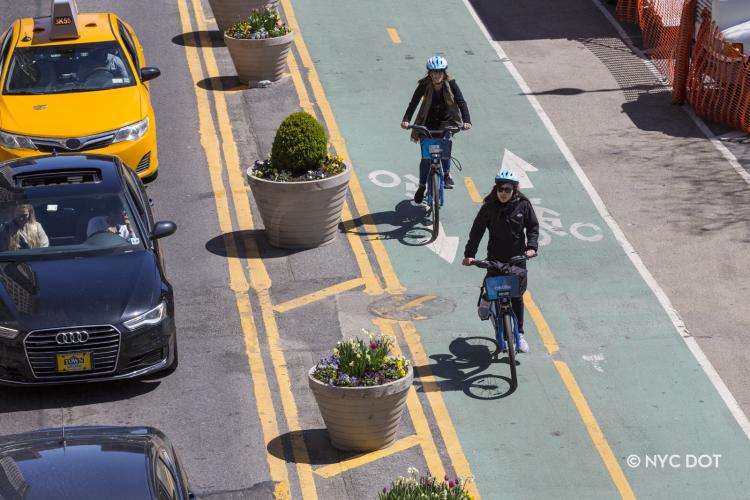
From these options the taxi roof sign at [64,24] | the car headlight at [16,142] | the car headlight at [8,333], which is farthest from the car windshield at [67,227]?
the taxi roof sign at [64,24]

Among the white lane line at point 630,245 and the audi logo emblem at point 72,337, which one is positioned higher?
the audi logo emblem at point 72,337

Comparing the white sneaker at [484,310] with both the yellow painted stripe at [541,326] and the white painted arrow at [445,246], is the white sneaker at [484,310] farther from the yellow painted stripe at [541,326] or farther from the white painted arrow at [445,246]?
the white painted arrow at [445,246]

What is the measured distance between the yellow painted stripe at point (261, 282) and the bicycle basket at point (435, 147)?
239 centimetres

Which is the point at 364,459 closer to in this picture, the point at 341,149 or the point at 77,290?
the point at 77,290

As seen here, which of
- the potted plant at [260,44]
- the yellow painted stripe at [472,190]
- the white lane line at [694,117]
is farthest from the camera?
the potted plant at [260,44]

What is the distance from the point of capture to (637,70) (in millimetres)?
22141

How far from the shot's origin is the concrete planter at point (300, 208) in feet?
49.5

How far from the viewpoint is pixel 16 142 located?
1627 centimetres

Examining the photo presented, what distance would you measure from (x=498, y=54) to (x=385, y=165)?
5.63m

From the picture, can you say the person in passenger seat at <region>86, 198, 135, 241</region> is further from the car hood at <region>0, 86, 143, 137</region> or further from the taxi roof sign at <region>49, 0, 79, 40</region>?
the taxi roof sign at <region>49, 0, 79, 40</region>

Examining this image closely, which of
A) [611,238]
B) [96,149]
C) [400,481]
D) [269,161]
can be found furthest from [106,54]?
[400,481]

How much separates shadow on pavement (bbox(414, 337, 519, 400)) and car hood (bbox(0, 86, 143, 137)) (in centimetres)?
593

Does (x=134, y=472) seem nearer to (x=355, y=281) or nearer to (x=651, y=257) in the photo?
(x=355, y=281)

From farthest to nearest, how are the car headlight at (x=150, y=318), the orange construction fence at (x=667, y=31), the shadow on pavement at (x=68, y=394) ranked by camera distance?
the orange construction fence at (x=667, y=31), the shadow on pavement at (x=68, y=394), the car headlight at (x=150, y=318)
